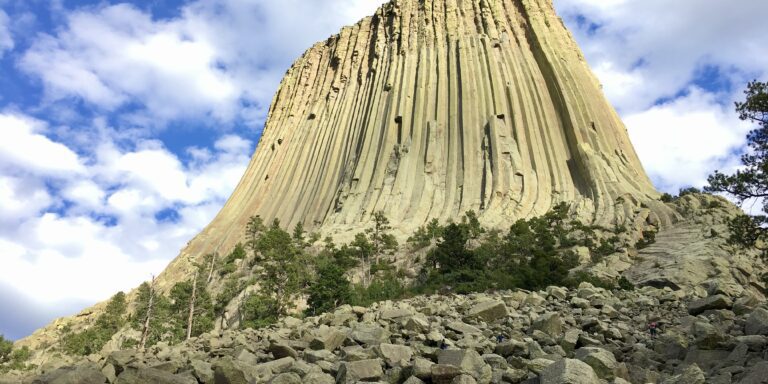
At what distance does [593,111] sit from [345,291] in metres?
38.5

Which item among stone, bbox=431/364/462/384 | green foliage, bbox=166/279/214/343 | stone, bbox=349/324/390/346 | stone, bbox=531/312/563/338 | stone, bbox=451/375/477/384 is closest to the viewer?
stone, bbox=451/375/477/384

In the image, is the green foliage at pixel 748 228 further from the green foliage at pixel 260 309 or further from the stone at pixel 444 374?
the green foliage at pixel 260 309

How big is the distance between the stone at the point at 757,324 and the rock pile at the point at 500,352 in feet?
0.06

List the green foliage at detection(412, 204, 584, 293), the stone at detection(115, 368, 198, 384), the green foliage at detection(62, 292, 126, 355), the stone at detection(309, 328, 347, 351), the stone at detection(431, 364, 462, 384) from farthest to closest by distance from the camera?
the green foliage at detection(62, 292, 126, 355) < the green foliage at detection(412, 204, 584, 293) < the stone at detection(309, 328, 347, 351) < the stone at detection(115, 368, 198, 384) < the stone at detection(431, 364, 462, 384)

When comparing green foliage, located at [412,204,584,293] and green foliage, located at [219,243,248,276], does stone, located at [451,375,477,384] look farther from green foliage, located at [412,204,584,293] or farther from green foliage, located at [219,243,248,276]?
green foliage, located at [219,243,248,276]

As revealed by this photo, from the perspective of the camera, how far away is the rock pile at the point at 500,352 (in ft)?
21.3

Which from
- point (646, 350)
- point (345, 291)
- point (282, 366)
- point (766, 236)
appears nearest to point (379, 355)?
point (282, 366)

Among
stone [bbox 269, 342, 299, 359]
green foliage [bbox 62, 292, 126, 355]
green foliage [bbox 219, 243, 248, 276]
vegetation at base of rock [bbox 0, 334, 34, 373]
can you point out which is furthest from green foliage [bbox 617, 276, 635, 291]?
vegetation at base of rock [bbox 0, 334, 34, 373]

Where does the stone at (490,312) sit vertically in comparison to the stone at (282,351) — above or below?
above

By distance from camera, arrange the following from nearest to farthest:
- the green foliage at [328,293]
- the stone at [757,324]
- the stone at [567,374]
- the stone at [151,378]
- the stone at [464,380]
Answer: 1. the stone at [567,374]
2. the stone at [464,380]
3. the stone at [151,378]
4. the stone at [757,324]
5. the green foliage at [328,293]

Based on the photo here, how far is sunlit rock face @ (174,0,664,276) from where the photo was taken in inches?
1865

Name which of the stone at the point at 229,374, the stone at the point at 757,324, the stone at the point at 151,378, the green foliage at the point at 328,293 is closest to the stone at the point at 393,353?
the stone at the point at 229,374

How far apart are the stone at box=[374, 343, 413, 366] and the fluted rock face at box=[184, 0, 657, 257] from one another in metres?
35.3

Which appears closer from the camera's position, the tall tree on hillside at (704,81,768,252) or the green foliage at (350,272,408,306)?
the tall tree on hillside at (704,81,768,252)
